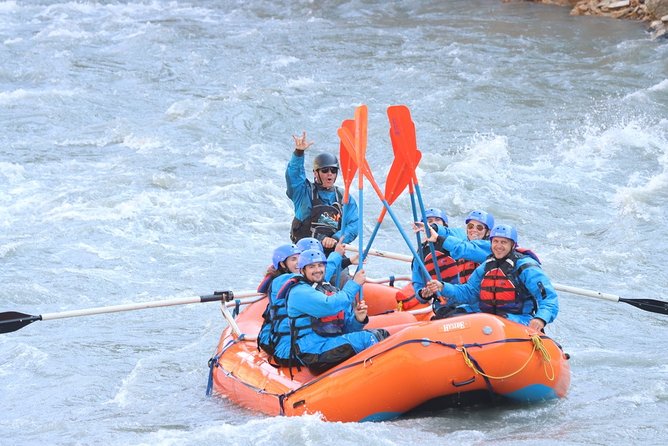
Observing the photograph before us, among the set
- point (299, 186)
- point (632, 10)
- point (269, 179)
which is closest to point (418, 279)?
point (299, 186)

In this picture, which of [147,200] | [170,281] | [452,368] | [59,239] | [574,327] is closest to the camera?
[452,368]

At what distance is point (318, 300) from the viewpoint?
6.67 meters

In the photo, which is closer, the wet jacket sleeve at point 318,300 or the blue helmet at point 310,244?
the wet jacket sleeve at point 318,300

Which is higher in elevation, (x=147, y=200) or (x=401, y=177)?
(x=401, y=177)

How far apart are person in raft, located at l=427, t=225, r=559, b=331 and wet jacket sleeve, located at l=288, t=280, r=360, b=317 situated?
693mm

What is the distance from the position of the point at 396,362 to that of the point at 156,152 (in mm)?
9028

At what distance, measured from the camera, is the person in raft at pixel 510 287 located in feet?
22.6

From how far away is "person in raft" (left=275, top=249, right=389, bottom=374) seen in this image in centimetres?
671

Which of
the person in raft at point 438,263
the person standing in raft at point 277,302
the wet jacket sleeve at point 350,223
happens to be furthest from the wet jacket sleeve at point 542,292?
the wet jacket sleeve at point 350,223

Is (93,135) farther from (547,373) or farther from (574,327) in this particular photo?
(547,373)

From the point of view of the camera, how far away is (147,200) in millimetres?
13125

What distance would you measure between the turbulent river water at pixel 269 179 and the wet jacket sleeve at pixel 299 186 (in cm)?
152

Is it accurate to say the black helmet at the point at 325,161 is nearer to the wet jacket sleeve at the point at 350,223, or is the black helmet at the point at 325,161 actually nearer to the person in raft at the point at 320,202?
the person in raft at the point at 320,202

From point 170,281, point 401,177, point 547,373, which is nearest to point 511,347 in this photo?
point 547,373
